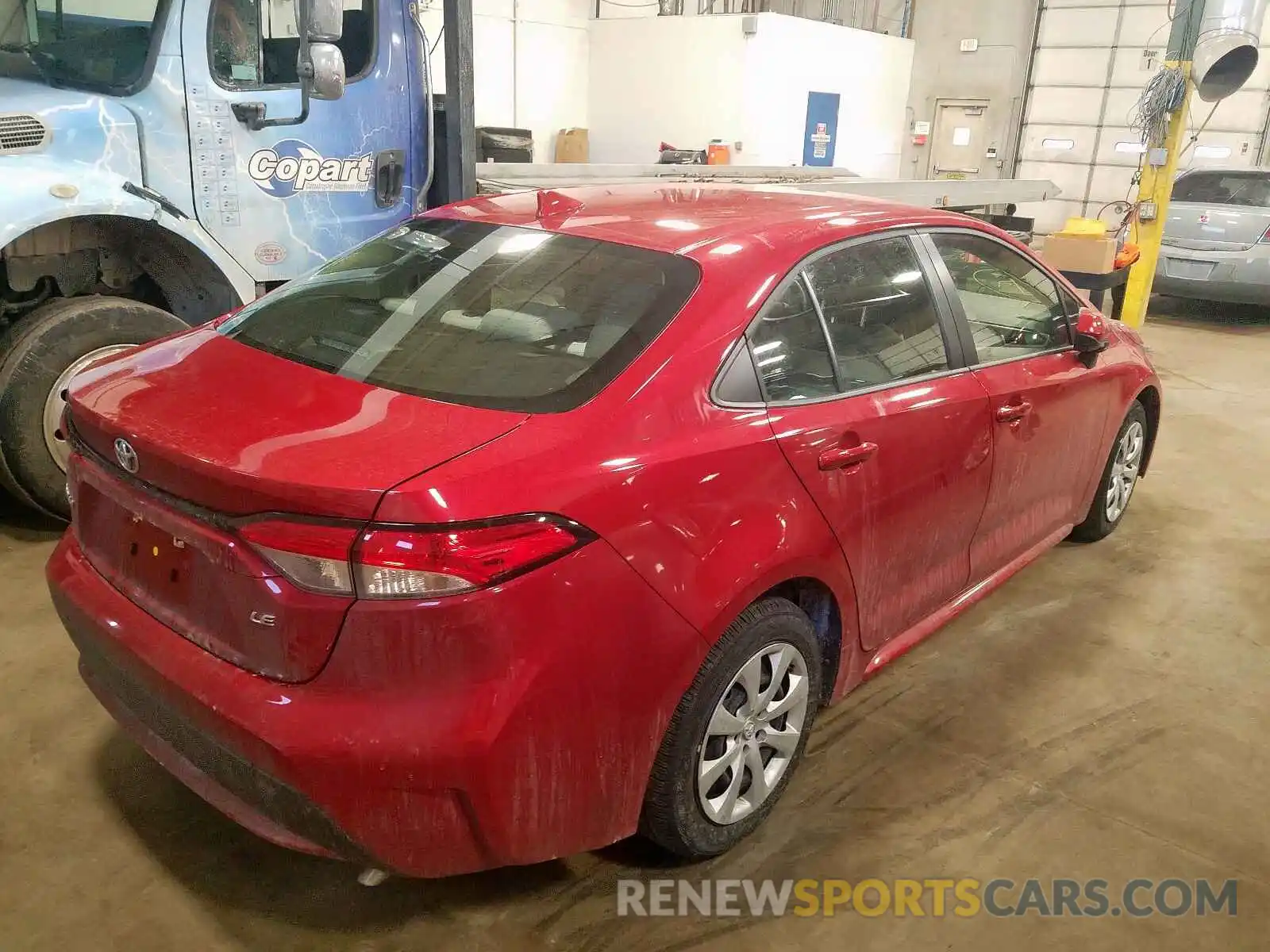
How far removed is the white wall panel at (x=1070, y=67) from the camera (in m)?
13.6

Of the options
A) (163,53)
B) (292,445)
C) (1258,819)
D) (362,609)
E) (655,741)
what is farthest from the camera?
(163,53)

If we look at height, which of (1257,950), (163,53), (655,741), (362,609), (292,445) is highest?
(163,53)

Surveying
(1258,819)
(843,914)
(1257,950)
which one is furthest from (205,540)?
(1258,819)

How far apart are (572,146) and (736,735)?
10383 millimetres

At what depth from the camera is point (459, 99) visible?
4.32 m

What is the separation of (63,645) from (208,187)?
1735 millimetres

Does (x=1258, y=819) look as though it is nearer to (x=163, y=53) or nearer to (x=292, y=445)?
(x=292, y=445)

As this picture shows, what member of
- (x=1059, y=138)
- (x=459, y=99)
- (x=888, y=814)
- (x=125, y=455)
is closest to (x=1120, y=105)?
(x=1059, y=138)

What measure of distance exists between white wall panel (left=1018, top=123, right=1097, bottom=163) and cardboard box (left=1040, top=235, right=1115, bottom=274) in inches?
309

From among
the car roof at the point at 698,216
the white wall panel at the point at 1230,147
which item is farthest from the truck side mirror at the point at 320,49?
the white wall panel at the point at 1230,147

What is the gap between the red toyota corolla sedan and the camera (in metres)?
1.58

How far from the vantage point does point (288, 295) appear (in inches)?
96.8

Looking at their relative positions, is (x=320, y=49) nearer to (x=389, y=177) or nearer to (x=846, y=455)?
(x=389, y=177)

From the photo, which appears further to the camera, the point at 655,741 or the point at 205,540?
the point at 655,741
